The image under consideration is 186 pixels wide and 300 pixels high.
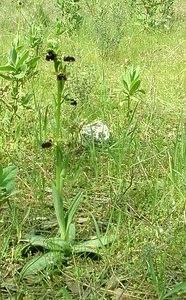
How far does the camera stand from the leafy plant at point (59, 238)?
163 cm

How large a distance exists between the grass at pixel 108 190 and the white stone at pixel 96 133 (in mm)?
47

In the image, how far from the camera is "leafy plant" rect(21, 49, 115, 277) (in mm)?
1635

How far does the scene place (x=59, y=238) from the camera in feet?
5.65

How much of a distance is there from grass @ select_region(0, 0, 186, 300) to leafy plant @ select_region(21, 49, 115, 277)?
0.04m

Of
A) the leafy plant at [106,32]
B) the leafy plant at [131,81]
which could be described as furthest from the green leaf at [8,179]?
the leafy plant at [106,32]

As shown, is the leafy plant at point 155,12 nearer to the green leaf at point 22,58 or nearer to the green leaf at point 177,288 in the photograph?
the green leaf at point 22,58

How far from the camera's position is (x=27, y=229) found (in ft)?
6.10

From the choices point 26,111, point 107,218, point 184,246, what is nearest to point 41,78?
point 26,111

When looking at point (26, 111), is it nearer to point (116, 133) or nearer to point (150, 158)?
point (116, 133)

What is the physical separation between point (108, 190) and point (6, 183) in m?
0.51

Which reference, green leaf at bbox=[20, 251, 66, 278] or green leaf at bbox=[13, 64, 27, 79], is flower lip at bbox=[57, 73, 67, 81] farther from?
green leaf at bbox=[13, 64, 27, 79]

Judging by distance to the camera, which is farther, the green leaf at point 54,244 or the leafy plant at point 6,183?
the leafy plant at point 6,183

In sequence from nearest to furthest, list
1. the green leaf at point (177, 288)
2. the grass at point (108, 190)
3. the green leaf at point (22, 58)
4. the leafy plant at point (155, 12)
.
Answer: the green leaf at point (177, 288)
the grass at point (108, 190)
the green leaf at point (22, 58)
the leafy plant at point (155, 12)

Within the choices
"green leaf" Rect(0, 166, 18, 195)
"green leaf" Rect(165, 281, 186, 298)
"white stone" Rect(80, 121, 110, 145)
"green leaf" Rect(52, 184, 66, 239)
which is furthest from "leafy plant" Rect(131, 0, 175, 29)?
"green leaf" Rect(165, 281, 186, 298)
